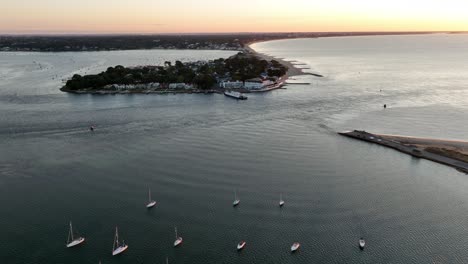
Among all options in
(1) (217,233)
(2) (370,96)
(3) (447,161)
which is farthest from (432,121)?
(1) (217,233)

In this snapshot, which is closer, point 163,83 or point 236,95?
point 236,95

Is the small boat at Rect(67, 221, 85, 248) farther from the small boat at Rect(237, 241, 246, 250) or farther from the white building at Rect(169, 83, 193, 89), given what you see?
the white building at Rect(169, 83, 193, 89)

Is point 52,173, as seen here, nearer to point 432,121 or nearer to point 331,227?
point 331,227

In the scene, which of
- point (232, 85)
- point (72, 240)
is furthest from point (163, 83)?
point (72, 240)

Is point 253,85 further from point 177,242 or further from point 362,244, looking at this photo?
point 177,242

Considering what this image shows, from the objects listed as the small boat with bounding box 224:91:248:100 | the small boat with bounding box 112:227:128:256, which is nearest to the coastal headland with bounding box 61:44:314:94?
the small boat with bounding box 224:91:248:100

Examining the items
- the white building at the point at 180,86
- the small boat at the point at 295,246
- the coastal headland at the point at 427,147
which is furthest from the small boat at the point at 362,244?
the white building at the point at 180,86
